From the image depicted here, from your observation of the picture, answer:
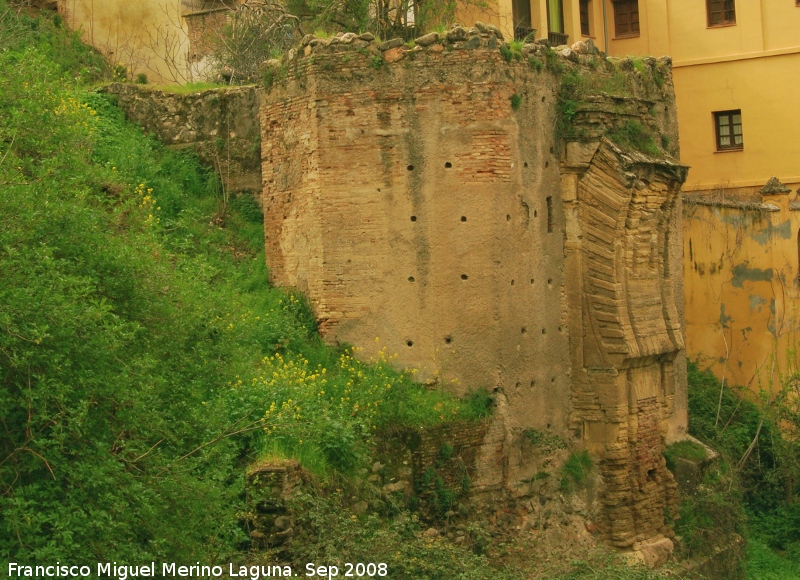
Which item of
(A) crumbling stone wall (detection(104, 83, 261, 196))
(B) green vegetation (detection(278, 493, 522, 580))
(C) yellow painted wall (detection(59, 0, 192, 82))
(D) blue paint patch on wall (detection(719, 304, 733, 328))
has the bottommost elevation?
(B) green vegetation (detection(278, 493, 522, 580))

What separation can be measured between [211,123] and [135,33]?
5442mm

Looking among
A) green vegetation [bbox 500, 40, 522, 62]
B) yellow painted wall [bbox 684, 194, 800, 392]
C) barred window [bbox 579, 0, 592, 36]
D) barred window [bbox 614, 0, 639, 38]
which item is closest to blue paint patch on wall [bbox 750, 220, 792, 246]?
yellow painted wall [bbox 684, 194, 800, 392]

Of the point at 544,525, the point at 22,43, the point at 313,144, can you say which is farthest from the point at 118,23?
the point at 544,525

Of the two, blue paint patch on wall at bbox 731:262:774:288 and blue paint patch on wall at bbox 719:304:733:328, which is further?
blue paint patch on wall at bbox 719:304:733:328

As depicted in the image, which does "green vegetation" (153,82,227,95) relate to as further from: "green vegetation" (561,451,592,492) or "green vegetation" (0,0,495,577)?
"green vegetation" (561,451,592,492)

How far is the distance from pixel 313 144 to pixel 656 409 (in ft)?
16.7

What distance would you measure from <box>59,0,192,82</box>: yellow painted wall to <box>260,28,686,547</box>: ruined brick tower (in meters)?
6.65

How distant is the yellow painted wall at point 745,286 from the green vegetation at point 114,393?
971 centimetres

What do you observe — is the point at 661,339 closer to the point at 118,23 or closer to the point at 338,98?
the point at 338,98

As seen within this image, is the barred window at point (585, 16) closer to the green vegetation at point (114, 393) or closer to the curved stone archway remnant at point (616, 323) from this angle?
the curved stone archway remnant at point (616, 323)

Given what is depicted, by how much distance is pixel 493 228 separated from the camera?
547 inches

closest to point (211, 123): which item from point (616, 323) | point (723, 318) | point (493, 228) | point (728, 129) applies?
point (493, 228)

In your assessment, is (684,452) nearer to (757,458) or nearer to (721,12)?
(757,458)

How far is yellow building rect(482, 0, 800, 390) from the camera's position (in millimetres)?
20844
